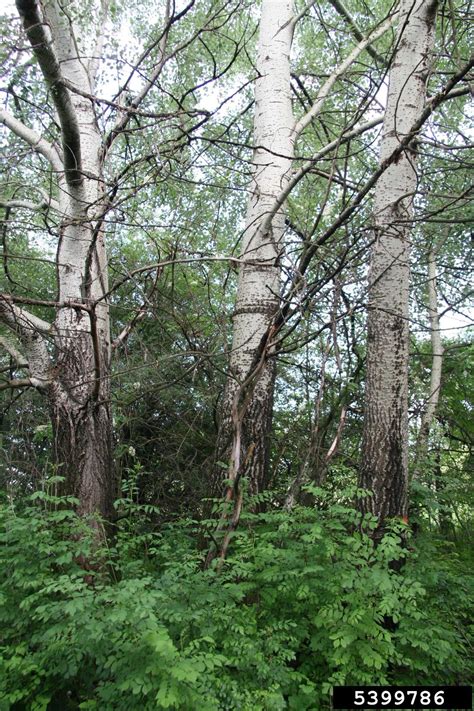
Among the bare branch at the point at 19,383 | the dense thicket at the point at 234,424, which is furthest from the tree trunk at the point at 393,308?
the bare branch at the point at 19,383

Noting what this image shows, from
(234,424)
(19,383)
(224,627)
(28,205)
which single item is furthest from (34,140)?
(224,627)

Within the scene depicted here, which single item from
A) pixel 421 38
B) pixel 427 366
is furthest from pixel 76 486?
pixel 427 366

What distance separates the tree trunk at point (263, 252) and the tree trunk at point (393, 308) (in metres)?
0.77

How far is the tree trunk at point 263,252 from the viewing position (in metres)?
3.94

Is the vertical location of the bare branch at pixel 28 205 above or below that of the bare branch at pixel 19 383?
above

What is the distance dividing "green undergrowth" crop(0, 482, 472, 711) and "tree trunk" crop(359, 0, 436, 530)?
448 mm

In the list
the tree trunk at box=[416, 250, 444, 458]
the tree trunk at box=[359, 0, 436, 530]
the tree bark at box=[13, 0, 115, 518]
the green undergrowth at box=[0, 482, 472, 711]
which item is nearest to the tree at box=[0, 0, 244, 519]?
the tree bark at box=[13, 0, 115, 518]

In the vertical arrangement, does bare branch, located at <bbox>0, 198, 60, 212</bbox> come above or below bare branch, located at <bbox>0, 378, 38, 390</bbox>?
above

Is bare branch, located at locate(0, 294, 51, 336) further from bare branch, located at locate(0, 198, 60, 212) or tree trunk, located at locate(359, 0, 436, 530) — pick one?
tree trunk, located at locate(359, 0, 436, 530)

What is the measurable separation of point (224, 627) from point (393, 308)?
2.45m

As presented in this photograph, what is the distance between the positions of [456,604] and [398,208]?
2.80 metres

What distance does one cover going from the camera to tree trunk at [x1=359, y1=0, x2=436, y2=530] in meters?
3.62

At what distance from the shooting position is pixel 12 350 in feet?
15.5

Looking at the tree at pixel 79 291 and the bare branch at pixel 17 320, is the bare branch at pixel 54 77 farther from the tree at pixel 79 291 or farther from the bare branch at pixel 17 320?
the bare branch at pixel 17 320
